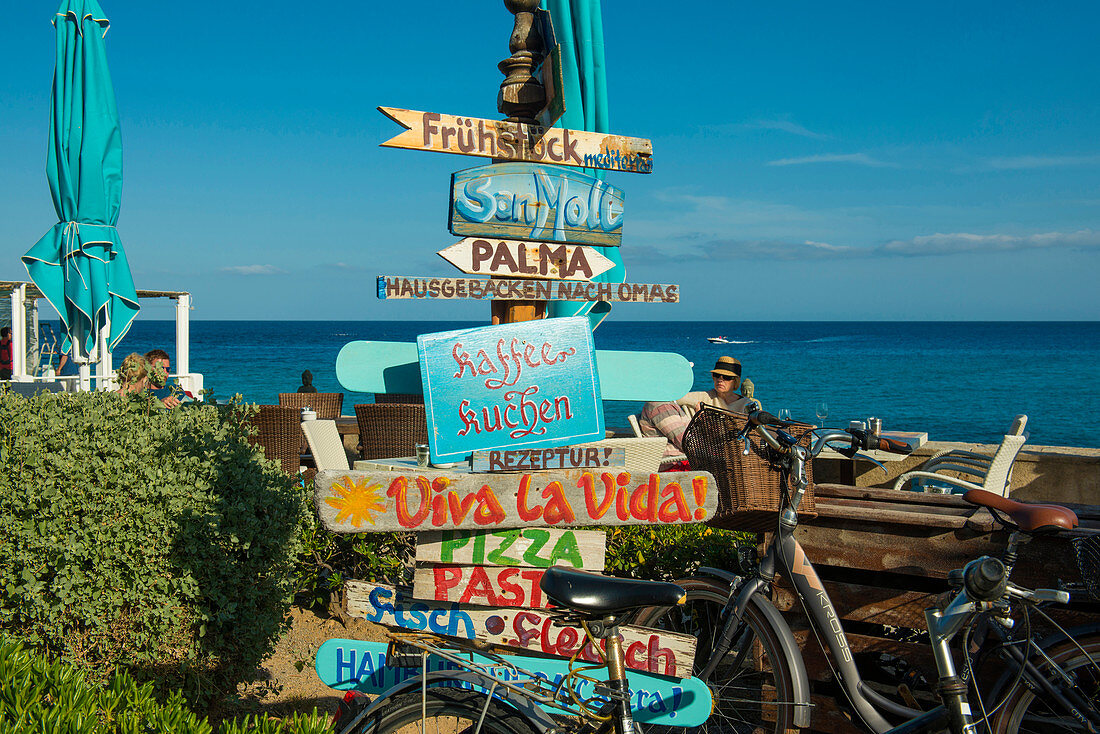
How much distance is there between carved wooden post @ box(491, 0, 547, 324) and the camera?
138 inches

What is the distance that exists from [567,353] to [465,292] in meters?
0.58

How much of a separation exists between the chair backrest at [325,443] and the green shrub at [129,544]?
1624mm

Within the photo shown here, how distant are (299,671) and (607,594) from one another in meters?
Answer: 2.65

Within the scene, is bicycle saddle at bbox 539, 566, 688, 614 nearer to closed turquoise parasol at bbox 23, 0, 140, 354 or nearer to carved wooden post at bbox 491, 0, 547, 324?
carved wooden post at bbox 491, 0, 547, 324

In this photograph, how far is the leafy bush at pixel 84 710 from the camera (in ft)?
6.09

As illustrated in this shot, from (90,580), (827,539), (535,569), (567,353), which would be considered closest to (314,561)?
(90,580)

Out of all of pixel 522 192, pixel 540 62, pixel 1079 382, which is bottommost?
pixel 1079 382

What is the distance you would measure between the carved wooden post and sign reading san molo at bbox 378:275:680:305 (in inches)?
6.6

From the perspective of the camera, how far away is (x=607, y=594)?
210cm

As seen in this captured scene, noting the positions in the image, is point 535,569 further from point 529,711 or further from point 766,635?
point 766,635

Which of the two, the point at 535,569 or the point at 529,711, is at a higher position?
A: the point at 535,569

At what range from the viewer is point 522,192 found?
3.32 meters

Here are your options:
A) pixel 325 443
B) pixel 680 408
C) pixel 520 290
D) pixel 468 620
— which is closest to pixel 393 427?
pixel 325 443

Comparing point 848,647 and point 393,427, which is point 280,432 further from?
point 848,647
